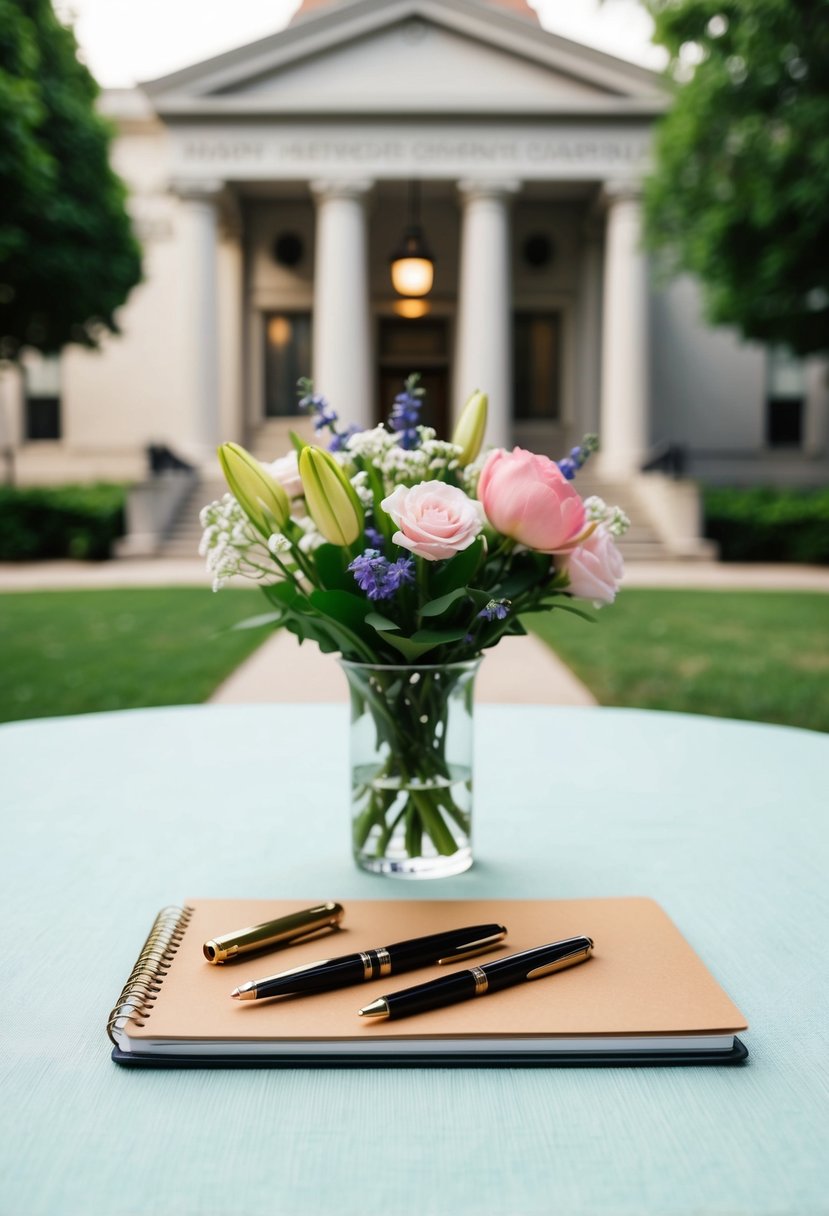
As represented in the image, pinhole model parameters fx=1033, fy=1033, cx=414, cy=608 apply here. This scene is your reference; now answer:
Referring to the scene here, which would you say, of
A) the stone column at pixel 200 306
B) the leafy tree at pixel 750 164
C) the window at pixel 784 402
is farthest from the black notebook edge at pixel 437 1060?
the window at pixel 784 402

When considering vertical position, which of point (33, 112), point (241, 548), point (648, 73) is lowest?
point (241, 548)

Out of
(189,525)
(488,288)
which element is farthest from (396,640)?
(488,288)

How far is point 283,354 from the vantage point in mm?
24922

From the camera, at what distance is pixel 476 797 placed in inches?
73.4

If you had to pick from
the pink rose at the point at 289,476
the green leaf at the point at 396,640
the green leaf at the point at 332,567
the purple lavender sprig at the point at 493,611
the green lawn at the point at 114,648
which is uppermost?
the pink rose at the point at 289,476

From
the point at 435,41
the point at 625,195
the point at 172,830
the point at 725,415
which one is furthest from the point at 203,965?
the point at 725,415

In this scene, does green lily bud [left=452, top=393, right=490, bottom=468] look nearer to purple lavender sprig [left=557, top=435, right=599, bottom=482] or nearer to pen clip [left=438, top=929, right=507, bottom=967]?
purple lavender sprig [left=557, top=435, right=599, bottom=482]

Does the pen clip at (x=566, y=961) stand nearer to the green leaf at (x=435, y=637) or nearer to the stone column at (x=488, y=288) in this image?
the green leaf at (x=435, y=637)

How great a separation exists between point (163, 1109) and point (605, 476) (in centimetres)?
2095

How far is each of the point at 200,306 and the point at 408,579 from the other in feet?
68.3

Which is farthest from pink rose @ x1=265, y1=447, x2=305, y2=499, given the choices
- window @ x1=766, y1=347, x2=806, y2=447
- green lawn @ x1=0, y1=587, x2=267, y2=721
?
window @ x1=766, y1=347, x2=806, y2=447

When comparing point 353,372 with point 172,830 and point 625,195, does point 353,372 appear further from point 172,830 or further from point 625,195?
point 172,830

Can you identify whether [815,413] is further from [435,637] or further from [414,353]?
[435,637]

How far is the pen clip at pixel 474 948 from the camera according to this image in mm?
1135
